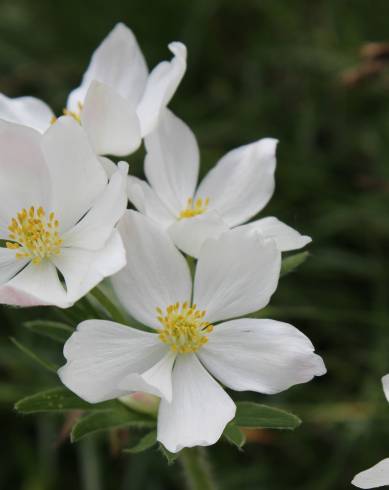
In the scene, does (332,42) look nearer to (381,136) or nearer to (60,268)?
(381,136)

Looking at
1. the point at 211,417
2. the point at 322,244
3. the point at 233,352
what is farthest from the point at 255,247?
the point at 322,244

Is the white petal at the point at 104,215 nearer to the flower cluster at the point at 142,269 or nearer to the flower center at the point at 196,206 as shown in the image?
the flower cluster at the point at 142,269

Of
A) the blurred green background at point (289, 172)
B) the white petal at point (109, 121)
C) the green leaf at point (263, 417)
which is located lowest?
the blurred green background at point (289, 172)

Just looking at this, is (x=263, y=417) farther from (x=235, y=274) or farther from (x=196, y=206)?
(x=196, y=206)

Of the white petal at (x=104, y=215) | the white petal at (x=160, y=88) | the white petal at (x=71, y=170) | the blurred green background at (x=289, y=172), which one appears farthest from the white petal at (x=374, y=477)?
the blurred green background at (x=289, y=172)

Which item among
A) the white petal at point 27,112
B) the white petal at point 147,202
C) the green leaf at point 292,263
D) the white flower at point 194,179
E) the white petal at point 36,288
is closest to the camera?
the white petal at point 36,288

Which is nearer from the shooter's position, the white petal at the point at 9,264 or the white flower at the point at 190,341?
the white flower at the point at 190,341
